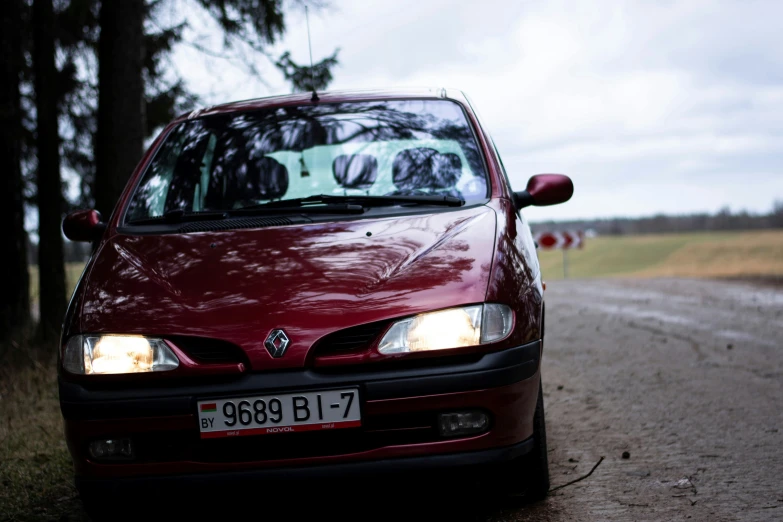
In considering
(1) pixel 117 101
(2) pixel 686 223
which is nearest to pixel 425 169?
(1) pixel 117 101

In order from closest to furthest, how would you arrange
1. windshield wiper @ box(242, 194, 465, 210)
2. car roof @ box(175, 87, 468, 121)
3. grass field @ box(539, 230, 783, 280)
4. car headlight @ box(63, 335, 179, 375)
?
1. car headlight @ box(63, 335, 179, 375)
2. windshield wiper @ box(242, 194, 465, 210)
3. car roof @ box(175, 87, 468, 121)
4. grass field @ box(539, 230, 783, 280)

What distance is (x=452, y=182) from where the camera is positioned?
12.9ft

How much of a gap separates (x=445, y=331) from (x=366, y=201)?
1.04 metres

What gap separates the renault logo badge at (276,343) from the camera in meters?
2.88

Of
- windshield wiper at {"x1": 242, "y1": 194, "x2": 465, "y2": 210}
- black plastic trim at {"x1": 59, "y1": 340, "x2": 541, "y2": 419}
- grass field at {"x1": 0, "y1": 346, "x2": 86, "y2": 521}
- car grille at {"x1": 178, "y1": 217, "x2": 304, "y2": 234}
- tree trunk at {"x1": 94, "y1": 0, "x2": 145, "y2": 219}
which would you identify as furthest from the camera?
tree trunk at {"x1": 94, "y1": 0, "x2": 145, "y2": 219}

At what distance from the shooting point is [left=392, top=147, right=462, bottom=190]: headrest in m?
3.94

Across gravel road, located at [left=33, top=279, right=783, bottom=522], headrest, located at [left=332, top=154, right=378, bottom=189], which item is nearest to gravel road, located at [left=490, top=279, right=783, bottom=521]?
gravel road, located at [left=33, top=279, right=783, bottom=522]

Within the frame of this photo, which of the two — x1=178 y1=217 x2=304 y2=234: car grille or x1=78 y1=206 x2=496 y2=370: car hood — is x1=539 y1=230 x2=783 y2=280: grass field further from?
x1=78 y1=206 x2=496 y2=370: car hood

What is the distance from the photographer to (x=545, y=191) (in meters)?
4.16

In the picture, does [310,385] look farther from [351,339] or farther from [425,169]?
[425,169]

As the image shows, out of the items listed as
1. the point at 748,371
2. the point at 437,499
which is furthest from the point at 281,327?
the point at 748,371

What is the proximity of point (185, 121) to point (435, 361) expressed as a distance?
2.35m

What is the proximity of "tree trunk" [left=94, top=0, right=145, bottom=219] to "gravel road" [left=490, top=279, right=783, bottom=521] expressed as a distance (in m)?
4.15

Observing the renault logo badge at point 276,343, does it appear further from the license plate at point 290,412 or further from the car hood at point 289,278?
the license plate at point 290,412
